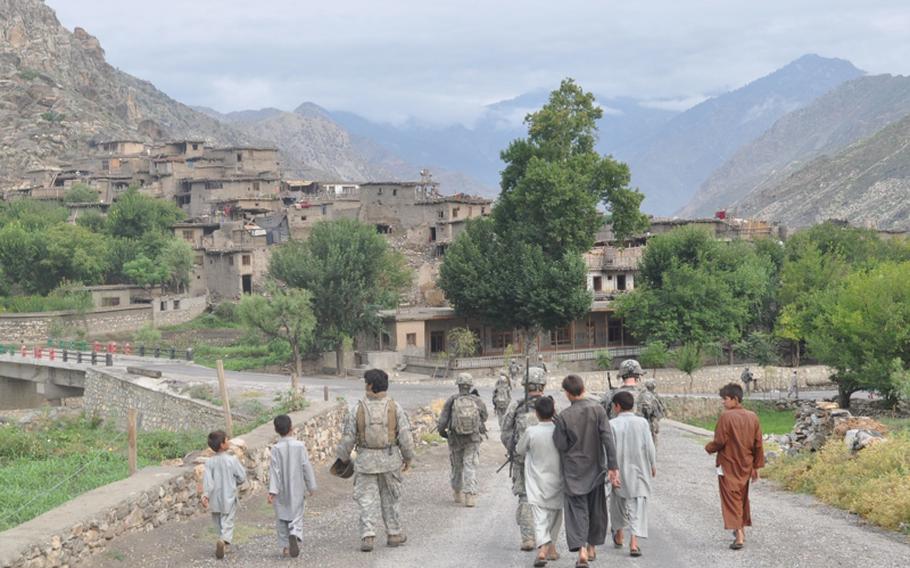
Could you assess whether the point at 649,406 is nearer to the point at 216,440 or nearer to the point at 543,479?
the point at 543,479

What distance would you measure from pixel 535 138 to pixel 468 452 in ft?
131

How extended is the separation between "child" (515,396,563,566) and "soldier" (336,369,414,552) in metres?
1.65

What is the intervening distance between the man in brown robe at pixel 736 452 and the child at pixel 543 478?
1.92m

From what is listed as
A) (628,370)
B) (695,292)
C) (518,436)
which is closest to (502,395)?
(628,370)

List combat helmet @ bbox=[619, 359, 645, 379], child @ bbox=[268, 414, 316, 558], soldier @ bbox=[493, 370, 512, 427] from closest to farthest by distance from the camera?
1. child @ bbox=[268, 414, 316, 558]
2. combat helmet @ bbox=[619, 359, 645, 379]
3. soldier @ bbox=[493, 370, 512, 427]

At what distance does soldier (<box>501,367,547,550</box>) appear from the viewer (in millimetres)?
11539

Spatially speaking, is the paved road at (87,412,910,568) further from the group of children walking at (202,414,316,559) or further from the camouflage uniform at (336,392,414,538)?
the camouflage uniform at (336,392,414,538)

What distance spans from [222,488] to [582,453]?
4121 millimetres

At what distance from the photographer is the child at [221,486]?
11.5 meters

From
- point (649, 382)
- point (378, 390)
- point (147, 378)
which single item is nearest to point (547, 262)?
point (147, 378)

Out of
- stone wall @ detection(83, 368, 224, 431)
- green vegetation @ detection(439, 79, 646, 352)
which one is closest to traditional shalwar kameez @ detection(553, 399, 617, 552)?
stone wall @ detection(83, 368, 224, 431)

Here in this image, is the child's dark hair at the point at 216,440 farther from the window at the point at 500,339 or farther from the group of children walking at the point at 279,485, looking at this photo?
the window at the point at 500,339

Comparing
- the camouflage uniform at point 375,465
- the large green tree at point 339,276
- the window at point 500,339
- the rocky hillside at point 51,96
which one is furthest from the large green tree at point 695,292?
the rocky hillside at point 51,96

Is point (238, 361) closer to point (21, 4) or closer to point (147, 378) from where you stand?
point (147, 378)
